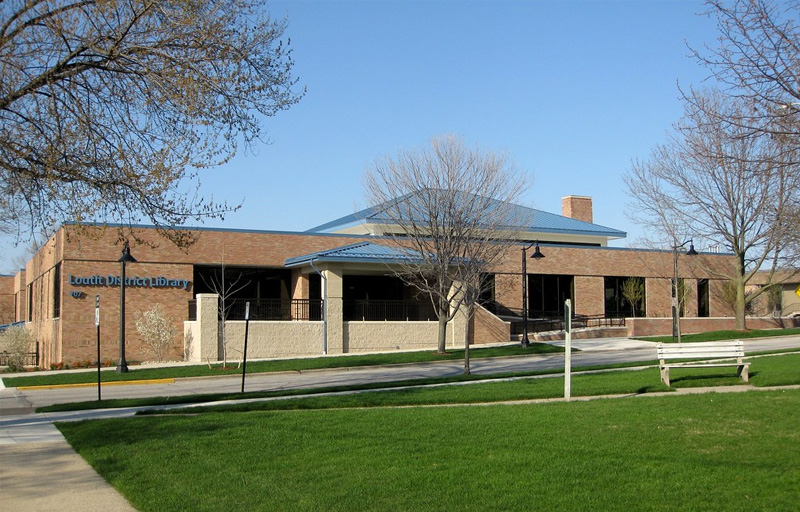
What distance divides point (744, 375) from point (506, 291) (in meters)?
25.8

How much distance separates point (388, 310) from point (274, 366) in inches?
372

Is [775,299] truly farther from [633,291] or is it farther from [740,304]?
[740,304]

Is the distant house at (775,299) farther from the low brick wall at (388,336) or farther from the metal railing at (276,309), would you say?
the metal railing at (276,309)

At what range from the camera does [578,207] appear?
176ft

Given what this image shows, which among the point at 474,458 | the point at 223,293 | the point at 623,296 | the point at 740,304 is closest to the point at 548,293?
the point at 623,296

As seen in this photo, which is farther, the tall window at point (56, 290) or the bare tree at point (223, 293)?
the tall window at point (56, 290)

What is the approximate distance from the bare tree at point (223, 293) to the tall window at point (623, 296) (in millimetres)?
20412

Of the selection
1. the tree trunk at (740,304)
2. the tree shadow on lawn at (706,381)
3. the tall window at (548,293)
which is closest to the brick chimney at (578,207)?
the tall window at (548,293)

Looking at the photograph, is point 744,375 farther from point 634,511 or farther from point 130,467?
point 130,467

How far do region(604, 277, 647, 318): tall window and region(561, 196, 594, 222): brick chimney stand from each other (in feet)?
27.8

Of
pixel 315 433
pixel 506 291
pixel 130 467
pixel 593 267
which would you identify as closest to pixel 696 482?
pixel 315 433

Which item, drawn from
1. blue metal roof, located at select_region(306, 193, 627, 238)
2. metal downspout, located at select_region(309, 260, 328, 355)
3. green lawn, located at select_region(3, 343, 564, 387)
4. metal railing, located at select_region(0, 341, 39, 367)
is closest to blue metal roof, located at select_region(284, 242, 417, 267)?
metal downspout, located at select_region(309, 260, 328, 355)

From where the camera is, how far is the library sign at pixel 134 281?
33062mm

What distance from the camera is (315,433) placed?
11.4 metres
